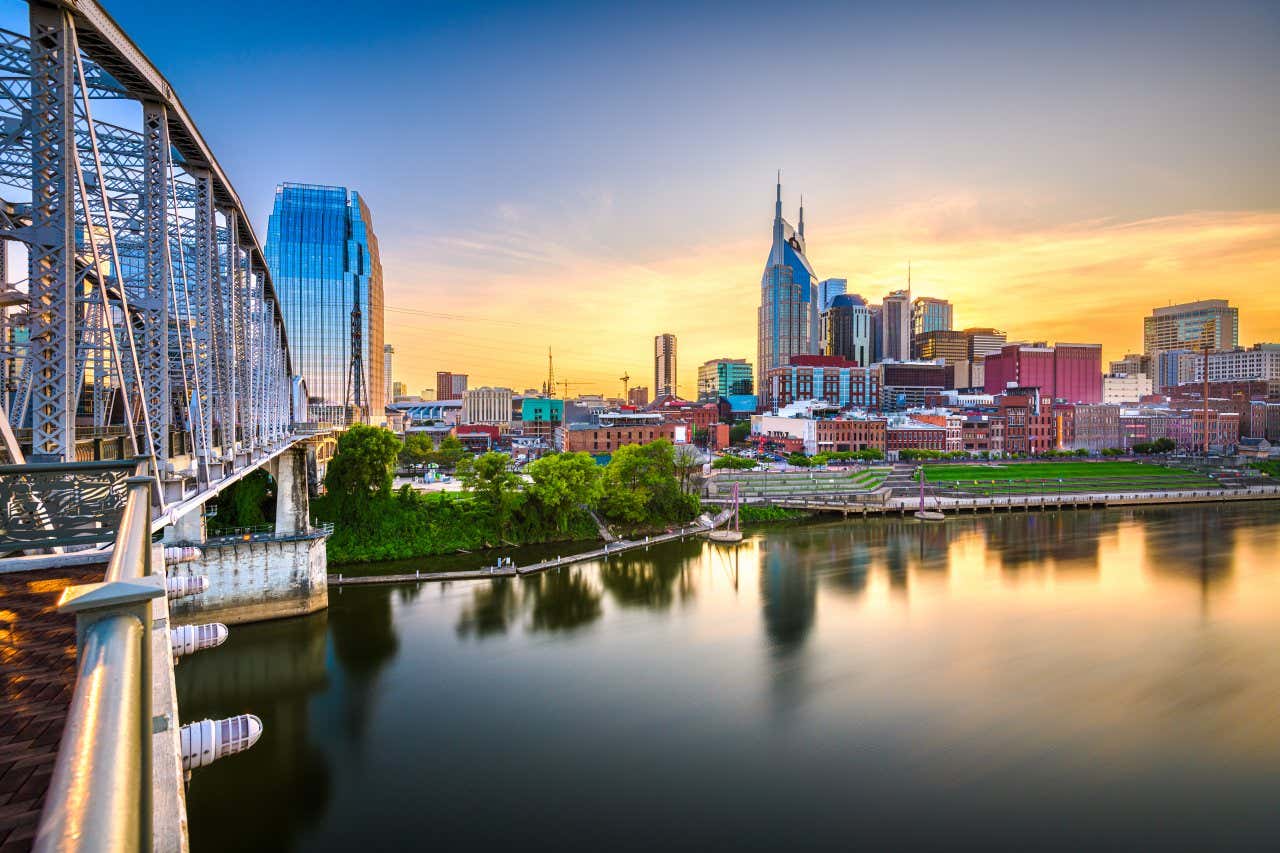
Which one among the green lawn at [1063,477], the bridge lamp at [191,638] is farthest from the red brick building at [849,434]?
the bridge lamp at [191,638]

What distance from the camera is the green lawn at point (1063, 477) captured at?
54.1 metres

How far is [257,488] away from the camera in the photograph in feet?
85.6

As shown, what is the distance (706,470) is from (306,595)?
3675cm

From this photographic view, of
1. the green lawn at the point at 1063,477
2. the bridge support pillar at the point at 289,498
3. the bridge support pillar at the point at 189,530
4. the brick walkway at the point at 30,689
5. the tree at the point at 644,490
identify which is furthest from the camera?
the green lawn at the point at 1063,477

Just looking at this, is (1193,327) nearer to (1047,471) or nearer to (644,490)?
(1047,471)

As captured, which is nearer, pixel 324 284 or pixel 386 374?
pixel 324 284

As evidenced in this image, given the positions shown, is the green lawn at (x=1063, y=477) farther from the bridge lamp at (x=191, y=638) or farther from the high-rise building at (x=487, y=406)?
the high-rise building at (x=487, y=406)

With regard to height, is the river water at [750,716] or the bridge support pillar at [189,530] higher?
the bridge support pillar at [189,530]

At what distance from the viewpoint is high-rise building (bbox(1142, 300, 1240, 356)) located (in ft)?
547

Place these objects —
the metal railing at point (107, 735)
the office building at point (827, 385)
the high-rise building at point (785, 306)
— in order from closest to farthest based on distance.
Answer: the metal railing at point (107, 735)
the office building at point (827, 385)
the high-rise building at point (785, 306)

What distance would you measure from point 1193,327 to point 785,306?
367ft

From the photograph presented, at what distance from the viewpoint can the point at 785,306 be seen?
160875mm

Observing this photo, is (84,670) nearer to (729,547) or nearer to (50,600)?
(50,600)

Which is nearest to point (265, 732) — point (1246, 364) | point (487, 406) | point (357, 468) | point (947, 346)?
point (357, 468)
